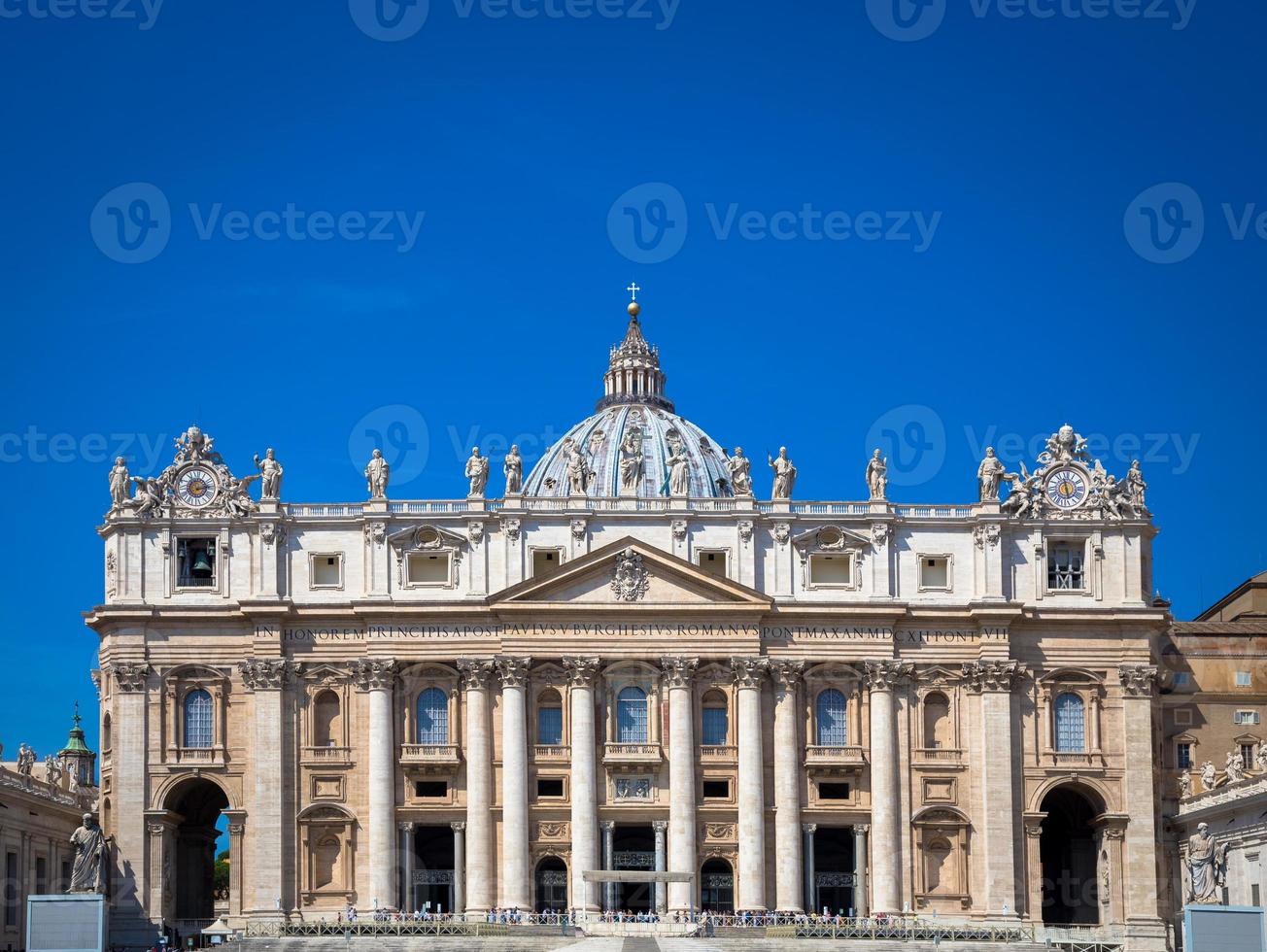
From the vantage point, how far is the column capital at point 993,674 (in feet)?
363

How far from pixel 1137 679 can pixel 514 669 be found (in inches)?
1189

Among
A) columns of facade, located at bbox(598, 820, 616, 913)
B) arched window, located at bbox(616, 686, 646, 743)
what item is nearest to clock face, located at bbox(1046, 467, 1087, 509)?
arched window, located at bbox(616, 686, 646, 743)

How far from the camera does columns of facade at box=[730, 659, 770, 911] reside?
10762cm

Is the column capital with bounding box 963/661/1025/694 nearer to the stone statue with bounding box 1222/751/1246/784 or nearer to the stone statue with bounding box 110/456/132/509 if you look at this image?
the stone statue with bounding box 1222/751/1246/784

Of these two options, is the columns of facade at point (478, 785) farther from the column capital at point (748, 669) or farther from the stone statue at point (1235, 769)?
the stone statue at point (1235, 769)

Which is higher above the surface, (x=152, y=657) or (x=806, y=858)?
(x=152, y=657)

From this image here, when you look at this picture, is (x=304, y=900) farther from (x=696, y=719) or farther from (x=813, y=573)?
(x=813, y=573)

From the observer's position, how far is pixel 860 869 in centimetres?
10919

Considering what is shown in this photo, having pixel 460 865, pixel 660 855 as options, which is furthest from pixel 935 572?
pixel 460 865

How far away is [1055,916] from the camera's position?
376 ft

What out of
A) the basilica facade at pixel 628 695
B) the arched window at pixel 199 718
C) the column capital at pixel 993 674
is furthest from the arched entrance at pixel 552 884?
the column capital at pixel 993 674

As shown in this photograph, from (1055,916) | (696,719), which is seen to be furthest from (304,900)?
(1055,916)

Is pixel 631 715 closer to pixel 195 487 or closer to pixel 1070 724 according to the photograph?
pixel 1070 724

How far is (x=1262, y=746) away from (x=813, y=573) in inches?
907
